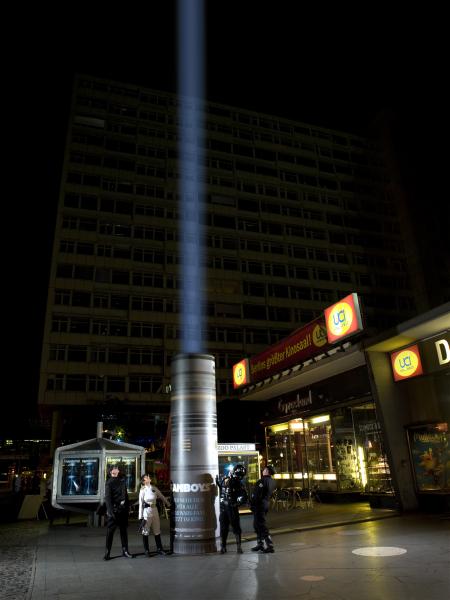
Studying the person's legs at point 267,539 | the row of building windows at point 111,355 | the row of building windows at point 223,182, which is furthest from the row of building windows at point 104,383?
the person's legs at point 267,539

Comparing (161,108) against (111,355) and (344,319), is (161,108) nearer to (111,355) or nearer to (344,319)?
(111,355)

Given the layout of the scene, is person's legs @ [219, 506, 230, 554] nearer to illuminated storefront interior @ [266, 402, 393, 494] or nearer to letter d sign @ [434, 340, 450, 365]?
illuminated storefront interior @ [266, 402, 393, 494]

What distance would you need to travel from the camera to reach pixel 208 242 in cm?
5462

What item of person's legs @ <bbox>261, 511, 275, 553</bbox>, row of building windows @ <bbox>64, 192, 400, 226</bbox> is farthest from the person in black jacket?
row of building windows @ <bbox>64, 192, 400, 226</bbox>

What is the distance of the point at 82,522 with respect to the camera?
18125 mm

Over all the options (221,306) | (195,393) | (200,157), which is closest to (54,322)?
(221,306)

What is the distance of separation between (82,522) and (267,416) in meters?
10.2

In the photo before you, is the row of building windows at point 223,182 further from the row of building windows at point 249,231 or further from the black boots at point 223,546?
the black boots at point 223,546

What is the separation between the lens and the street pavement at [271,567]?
656 cm

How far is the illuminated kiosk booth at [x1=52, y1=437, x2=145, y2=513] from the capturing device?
16.3 metres

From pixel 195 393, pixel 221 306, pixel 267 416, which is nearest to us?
pixel 195 393

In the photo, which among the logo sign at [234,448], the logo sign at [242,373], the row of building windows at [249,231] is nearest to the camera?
the logo sign at [234,448]

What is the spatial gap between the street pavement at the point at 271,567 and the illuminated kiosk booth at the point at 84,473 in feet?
9.75

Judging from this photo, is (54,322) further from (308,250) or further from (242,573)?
(242,573)
